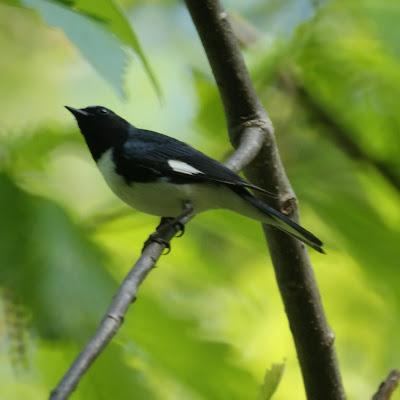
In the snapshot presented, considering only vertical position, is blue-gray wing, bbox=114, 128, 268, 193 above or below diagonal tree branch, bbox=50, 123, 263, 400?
above

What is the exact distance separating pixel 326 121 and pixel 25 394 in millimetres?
1332

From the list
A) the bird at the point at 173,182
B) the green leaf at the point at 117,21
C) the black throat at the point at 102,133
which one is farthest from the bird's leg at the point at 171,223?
the green leaf at the point at 117,21

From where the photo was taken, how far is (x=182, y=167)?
6.64 ft

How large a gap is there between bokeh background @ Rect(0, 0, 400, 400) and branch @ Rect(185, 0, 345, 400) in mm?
92

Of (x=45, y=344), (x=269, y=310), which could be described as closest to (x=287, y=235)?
(x=45, y=344)

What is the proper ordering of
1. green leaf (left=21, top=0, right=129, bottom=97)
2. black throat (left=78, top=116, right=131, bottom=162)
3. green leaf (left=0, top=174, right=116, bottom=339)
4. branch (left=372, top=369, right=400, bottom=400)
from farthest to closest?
black throat (left=78, top=116, right=131, bottom=162), branch (left=372, top=369, right=400, bottom=400), green leaf (left=0, top=174, right=116, bottom=339), green leaf (left=21, top=0, right=129, bottom=97)

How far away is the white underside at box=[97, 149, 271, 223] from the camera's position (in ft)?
6.21

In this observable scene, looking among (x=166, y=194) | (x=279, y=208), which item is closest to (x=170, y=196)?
(x=166, y=194)

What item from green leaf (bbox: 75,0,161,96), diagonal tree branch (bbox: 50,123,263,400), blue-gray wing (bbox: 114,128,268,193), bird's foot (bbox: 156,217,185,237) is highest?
blue-gray wing (bbox: 114,128,268,193)

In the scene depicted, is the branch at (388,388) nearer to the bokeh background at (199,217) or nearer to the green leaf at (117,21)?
the bokeh background at (199,217)

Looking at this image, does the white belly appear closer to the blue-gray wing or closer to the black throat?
the blue-gray wing

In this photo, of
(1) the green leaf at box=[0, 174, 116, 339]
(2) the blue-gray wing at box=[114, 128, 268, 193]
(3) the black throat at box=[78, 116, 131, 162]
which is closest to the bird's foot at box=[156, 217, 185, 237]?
(2) the blue-gray wing at box=[114, 128, 268, 193]

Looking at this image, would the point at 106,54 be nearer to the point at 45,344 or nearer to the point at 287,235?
the point at 45,344

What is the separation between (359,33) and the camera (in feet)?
7.09
